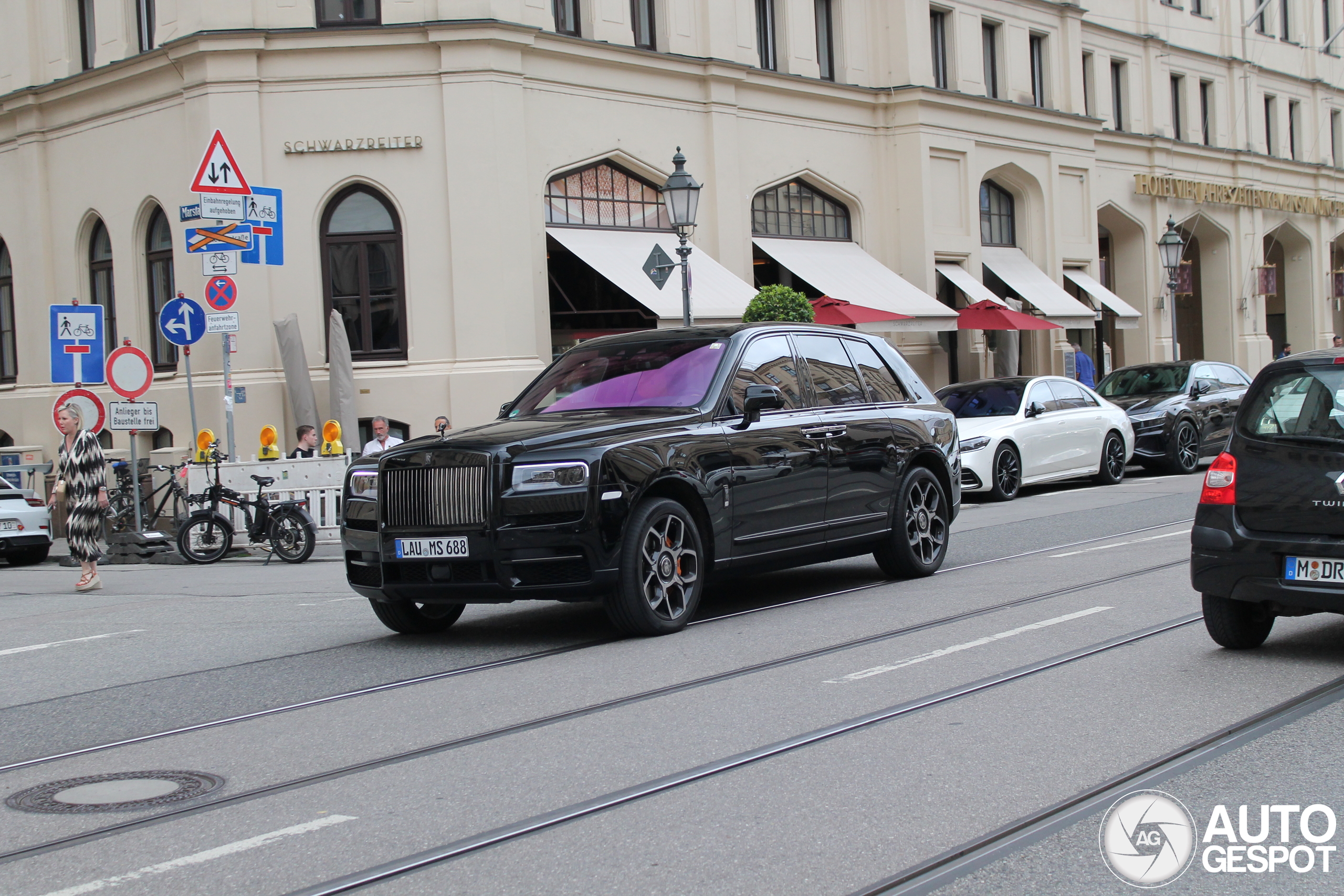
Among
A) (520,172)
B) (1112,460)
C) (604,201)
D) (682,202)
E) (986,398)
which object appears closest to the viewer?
(682,202)

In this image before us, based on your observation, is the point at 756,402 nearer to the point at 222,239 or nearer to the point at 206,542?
the point at 222,239

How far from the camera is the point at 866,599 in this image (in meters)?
9.77

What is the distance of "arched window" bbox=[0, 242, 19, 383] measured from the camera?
27.4 m

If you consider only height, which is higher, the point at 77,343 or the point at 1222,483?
the point at 77,343

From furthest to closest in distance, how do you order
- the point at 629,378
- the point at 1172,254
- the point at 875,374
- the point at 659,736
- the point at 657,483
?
the point at 1172,254
the point at 875,374
the point at 629,378
the point at 657,483
the point at 659,736

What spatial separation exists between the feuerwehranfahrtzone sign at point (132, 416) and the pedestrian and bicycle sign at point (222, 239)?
7.11 ft

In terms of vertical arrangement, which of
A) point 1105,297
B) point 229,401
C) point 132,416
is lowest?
point 132,416

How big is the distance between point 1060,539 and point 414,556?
7188mm

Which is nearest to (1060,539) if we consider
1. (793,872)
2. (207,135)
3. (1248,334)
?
(793,872)

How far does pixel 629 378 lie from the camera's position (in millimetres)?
9492

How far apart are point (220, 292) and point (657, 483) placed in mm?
9625

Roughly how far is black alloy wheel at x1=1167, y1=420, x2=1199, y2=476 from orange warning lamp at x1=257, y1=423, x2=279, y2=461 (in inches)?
516

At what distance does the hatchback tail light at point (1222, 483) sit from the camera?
7.09 metres

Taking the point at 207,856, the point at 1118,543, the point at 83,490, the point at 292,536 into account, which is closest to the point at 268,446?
the point at 292,536
